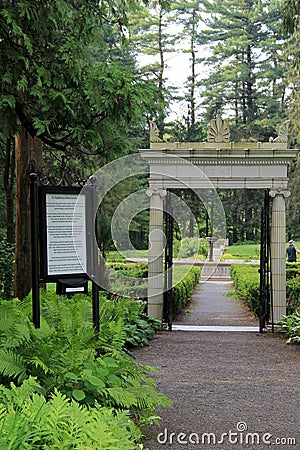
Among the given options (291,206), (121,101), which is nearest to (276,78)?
(291,206)

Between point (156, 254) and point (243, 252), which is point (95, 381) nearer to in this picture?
point (156, 254)

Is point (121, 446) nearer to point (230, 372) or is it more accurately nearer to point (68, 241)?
point (68, 241)

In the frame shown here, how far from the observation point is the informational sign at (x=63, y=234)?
4598 millimetres

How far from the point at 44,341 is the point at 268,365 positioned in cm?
387

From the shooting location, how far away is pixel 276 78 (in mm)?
33656

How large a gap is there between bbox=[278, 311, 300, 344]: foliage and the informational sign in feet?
16.2

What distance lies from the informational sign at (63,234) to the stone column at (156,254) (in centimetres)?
535

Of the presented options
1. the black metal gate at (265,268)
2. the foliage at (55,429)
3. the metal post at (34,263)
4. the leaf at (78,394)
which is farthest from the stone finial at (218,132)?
the foliage at (55,429)

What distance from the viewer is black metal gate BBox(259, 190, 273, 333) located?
9.90m

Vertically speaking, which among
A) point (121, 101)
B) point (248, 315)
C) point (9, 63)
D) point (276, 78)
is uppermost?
point (276, 78)

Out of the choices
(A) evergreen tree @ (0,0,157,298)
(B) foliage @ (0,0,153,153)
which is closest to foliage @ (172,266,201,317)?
(A) evergreen tree @ (0,0,157,298)

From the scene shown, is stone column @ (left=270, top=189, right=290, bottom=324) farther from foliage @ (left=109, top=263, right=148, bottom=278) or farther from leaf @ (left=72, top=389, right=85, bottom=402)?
leaf @ (left=72, top=389, right=85, bottom=402)

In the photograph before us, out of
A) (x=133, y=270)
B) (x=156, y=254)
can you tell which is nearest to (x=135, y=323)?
(x=156, y=254)

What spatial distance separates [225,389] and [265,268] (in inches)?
175
